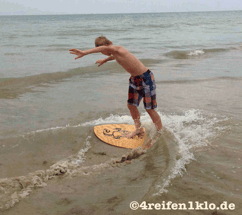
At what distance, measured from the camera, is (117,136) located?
154 inches

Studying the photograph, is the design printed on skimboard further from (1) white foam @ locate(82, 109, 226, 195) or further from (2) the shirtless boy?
(2) the shirtless boy

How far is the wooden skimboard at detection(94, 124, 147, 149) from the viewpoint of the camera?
3680 millimetres

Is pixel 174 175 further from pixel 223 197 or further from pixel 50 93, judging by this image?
pixel 50 93

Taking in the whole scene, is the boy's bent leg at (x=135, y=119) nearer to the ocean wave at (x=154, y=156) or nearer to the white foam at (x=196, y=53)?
the ocean wave at (x=154, y=156)

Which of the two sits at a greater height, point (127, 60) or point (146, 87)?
point (127, 60)

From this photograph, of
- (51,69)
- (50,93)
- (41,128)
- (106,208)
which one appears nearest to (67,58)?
(51,69)

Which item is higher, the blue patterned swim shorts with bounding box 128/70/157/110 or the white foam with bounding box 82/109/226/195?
the blue patterned swim shorts with bounding box 128/70/157/110

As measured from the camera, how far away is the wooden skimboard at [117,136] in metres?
3.68

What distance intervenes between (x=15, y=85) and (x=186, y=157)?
18.9 ft

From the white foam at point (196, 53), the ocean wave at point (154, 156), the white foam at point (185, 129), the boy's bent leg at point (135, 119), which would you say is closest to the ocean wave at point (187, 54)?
the white foam at point (196, 53)

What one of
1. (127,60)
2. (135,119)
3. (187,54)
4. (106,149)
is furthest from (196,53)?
(106,149)

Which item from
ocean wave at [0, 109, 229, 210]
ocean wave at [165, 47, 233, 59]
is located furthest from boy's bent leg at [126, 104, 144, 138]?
ocean wave at [165, 47, 233, 59]

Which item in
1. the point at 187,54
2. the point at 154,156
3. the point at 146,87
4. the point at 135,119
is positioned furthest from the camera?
the point at 187,54

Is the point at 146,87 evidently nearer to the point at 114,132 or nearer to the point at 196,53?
the point at 114,132
